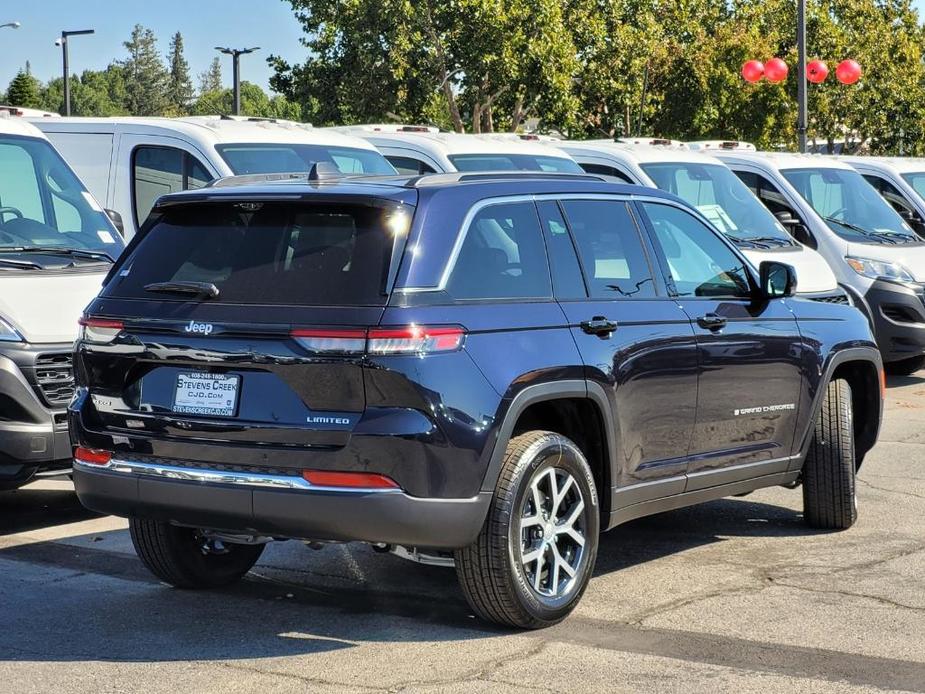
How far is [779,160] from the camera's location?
16188 millimetres

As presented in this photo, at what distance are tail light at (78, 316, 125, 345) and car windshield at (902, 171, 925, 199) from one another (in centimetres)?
1357

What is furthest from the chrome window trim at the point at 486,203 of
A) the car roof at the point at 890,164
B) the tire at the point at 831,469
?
the car roof at the point at 890,164

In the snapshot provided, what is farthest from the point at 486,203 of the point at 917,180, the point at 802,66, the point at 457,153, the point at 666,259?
the point at 802,66

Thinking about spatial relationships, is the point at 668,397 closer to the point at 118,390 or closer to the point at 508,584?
the point at 508,584

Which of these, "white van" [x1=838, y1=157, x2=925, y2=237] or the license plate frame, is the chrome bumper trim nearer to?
the license plate frame

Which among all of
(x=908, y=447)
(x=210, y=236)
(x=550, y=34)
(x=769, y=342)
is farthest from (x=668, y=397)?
(x=550, y=34)

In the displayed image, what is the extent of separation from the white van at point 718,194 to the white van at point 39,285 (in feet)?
19.2

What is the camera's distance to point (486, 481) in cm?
563

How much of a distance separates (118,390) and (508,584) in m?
1.66

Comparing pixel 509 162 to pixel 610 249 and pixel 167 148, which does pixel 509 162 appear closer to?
pixel 167 148

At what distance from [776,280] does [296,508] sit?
2960 millimetres

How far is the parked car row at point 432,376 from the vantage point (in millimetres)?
5488

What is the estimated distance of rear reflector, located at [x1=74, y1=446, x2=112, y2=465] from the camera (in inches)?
236

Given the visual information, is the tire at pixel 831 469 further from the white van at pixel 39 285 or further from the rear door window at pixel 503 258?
the white van at pixel 39 285
